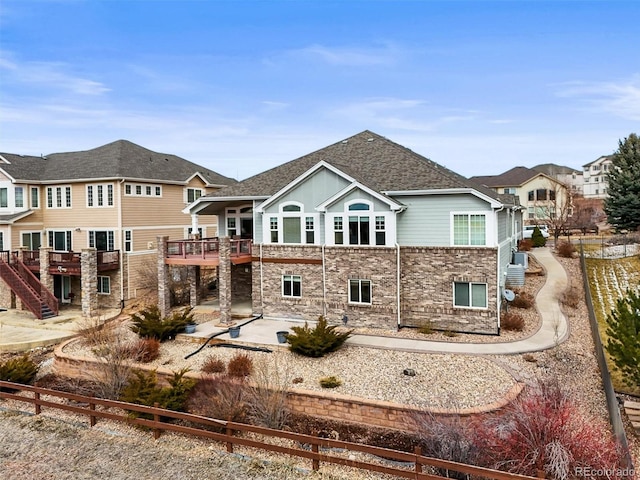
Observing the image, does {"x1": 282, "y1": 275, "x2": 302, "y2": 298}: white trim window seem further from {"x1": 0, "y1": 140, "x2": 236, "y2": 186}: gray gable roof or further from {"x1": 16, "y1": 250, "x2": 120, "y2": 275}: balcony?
{"x1": 0, "y1": 140, "x2": 236, "y2": 186}: gray gable roof

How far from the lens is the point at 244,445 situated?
10.1 m

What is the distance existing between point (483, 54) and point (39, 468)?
22920mm

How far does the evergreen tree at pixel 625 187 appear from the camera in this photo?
3453 cm

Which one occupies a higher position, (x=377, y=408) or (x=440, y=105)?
(x=440, y=105)

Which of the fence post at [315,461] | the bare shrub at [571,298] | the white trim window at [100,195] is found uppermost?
the white trim window at [100,195]

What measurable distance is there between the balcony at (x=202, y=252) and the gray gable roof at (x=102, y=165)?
7738 mm

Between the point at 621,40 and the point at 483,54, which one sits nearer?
the point at 621,40

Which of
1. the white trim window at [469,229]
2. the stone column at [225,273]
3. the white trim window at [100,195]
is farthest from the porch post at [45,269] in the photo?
the white trim window at [469,229]

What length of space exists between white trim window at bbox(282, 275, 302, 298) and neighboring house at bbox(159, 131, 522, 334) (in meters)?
0.05

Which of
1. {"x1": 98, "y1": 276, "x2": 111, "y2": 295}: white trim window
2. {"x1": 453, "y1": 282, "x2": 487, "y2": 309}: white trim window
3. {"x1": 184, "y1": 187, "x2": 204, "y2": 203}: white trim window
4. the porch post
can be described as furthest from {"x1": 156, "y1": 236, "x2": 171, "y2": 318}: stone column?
{"x1": 453, "y1": 282, "x2": 487, "y2": 309}: white trim window

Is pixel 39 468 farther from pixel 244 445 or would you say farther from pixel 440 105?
pixel 440 105

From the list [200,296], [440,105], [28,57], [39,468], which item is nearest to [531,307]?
[440,105]

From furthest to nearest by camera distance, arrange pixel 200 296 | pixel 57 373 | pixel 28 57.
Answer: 1. pixel 200 296
2. pixel 28 57
3. pixel 57 373

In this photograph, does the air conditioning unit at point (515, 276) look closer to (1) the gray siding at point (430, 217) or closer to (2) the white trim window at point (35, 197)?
(1) the gray siding at point (430, 217)
